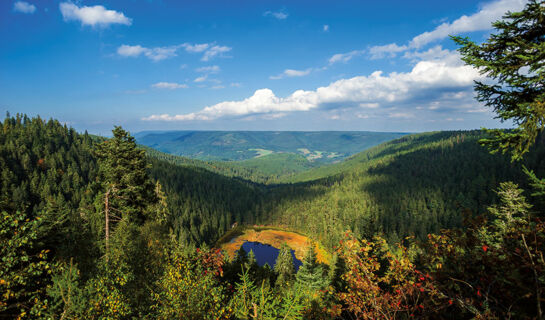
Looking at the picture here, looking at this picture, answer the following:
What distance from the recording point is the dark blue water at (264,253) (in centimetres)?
9406

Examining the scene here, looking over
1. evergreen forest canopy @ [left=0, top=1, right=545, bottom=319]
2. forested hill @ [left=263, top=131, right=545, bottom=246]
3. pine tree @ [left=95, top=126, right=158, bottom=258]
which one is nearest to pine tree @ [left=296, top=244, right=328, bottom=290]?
evergreen forest canopy @ [left=0, top=1, right=545, bottom=319]

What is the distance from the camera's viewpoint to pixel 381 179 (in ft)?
591

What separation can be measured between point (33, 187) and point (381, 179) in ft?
731

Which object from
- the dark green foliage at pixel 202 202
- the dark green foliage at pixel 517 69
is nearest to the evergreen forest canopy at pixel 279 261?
the dark green foliage at pixel 517 69

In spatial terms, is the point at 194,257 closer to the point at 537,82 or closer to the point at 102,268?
the point at 102,268

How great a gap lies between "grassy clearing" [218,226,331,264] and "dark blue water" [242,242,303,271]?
3.38 meters

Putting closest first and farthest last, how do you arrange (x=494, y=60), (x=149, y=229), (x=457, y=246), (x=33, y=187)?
1. (x=457, y=246)
2. (x=494, y=60)
3. (x=149, y=229)
4. (x=33, y=187)

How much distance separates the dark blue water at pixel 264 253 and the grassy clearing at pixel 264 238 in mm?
3380

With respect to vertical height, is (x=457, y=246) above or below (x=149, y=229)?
above

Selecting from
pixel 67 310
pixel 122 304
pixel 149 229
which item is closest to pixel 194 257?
pixel 122 304

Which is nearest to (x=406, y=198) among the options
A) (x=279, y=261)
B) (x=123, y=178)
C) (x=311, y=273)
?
(x=279, y=261)

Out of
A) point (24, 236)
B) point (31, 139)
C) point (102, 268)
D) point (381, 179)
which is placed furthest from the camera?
point (381, 179)

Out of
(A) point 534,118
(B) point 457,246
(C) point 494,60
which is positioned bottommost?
(B) point 457,246

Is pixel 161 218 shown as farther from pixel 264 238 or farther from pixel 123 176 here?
pixel 264 238
